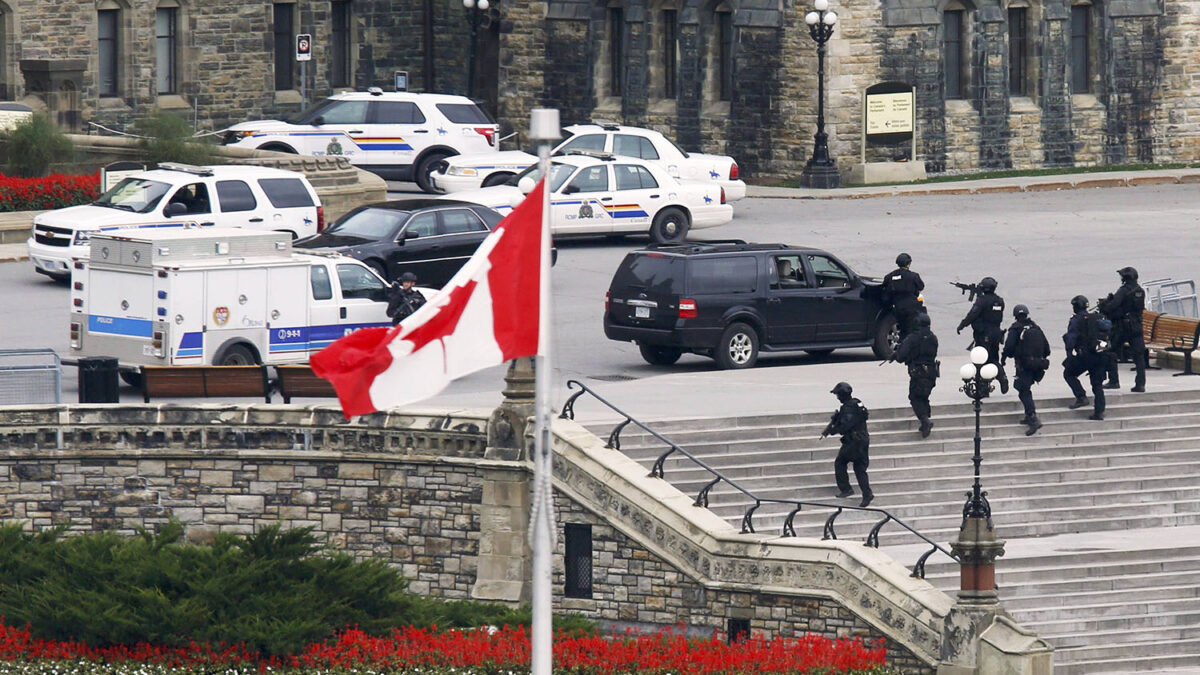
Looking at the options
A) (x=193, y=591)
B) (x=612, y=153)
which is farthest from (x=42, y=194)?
(x=193, y=591)

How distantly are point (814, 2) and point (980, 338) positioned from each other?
20938mm

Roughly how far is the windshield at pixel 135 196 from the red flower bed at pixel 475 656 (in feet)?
42.1

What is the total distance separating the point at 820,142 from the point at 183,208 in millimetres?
15768

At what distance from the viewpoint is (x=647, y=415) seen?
24.9 m

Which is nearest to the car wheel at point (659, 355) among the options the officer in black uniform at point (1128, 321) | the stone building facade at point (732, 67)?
the officer in black uniform at point (1128, 321)

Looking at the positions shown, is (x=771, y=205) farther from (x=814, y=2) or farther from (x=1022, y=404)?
(x=1022, y=404)

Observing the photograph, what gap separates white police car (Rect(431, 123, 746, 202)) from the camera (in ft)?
129

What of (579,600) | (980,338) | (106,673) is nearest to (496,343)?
(106,673)

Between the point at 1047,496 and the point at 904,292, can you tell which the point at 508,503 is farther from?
the point at 904,292

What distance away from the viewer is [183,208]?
108 ft

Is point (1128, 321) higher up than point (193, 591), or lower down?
higher up

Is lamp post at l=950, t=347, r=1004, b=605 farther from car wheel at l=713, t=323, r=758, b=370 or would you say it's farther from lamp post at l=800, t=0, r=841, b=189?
lamp post at l=800, t=0, r=841, b=189

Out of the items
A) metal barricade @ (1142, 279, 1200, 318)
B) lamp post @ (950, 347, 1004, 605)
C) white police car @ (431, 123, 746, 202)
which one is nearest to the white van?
lamp post @ (950, 347, 1004, 605)

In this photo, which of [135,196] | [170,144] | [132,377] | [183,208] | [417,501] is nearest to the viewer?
[417,501]
